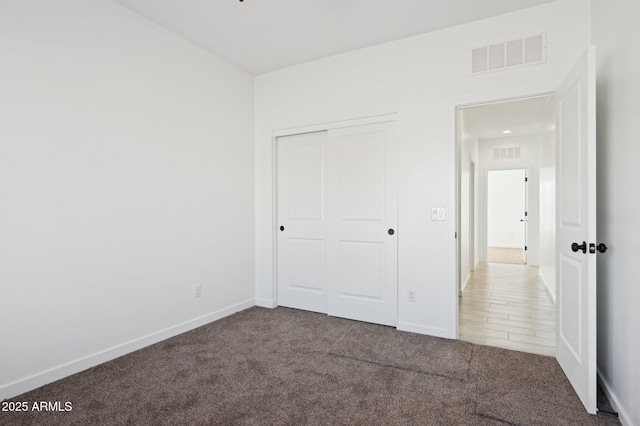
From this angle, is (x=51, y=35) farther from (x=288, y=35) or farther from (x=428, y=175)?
(x=428, y=175)

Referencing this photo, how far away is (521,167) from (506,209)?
3488 mm

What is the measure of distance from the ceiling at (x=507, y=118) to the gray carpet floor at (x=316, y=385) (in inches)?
131

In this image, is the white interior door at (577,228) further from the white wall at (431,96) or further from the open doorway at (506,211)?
the open doorway at (506,211)

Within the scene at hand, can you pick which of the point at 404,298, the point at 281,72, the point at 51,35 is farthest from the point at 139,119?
the point at 404,298

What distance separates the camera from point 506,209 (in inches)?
410

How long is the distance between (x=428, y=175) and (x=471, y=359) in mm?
1583

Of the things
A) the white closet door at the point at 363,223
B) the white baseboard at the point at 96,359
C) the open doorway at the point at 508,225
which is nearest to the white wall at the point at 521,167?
the open doorway at the point at 508,225

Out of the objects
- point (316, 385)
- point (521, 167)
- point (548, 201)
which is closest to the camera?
point (316, 385)

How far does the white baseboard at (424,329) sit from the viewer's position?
119 inches

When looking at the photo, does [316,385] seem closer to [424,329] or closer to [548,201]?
[424,329]

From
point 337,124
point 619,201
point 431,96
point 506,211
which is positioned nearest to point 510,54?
point 431,96

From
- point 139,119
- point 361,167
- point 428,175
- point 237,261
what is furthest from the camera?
point 237,261

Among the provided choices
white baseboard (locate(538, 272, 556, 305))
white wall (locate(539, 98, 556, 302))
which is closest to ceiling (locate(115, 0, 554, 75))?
white wall (locate(539, 98, 556, 302))

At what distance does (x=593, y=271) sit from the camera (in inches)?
74.2
